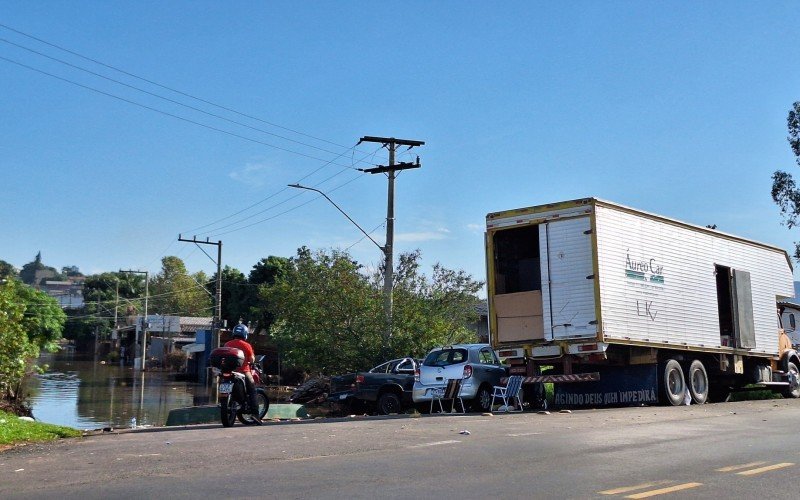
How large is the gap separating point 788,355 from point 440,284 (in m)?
17.7

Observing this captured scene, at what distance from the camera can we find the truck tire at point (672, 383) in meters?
18.7

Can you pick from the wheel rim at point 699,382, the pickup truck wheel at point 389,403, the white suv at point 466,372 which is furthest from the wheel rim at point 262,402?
the wheel rim at point 699,382

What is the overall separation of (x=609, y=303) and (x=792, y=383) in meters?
10.4

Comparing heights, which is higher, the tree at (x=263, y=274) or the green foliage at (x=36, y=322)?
the tree at (x=263, y=274)

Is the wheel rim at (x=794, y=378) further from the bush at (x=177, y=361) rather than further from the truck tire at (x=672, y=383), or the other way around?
the bush at (x=177, y=361)

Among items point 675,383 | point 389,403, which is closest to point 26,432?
point 389,403

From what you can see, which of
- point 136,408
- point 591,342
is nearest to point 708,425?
point 591,342

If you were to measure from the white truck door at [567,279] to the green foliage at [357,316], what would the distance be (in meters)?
13.3

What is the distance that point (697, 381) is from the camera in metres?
20.2

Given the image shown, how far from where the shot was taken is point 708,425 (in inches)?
519

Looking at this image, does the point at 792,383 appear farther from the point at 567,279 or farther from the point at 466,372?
the point at 466,372

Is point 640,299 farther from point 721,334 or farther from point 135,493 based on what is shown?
point 135,493

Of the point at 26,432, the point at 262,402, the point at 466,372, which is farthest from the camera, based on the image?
the point at 466,372

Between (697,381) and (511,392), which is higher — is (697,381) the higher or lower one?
the higher one
